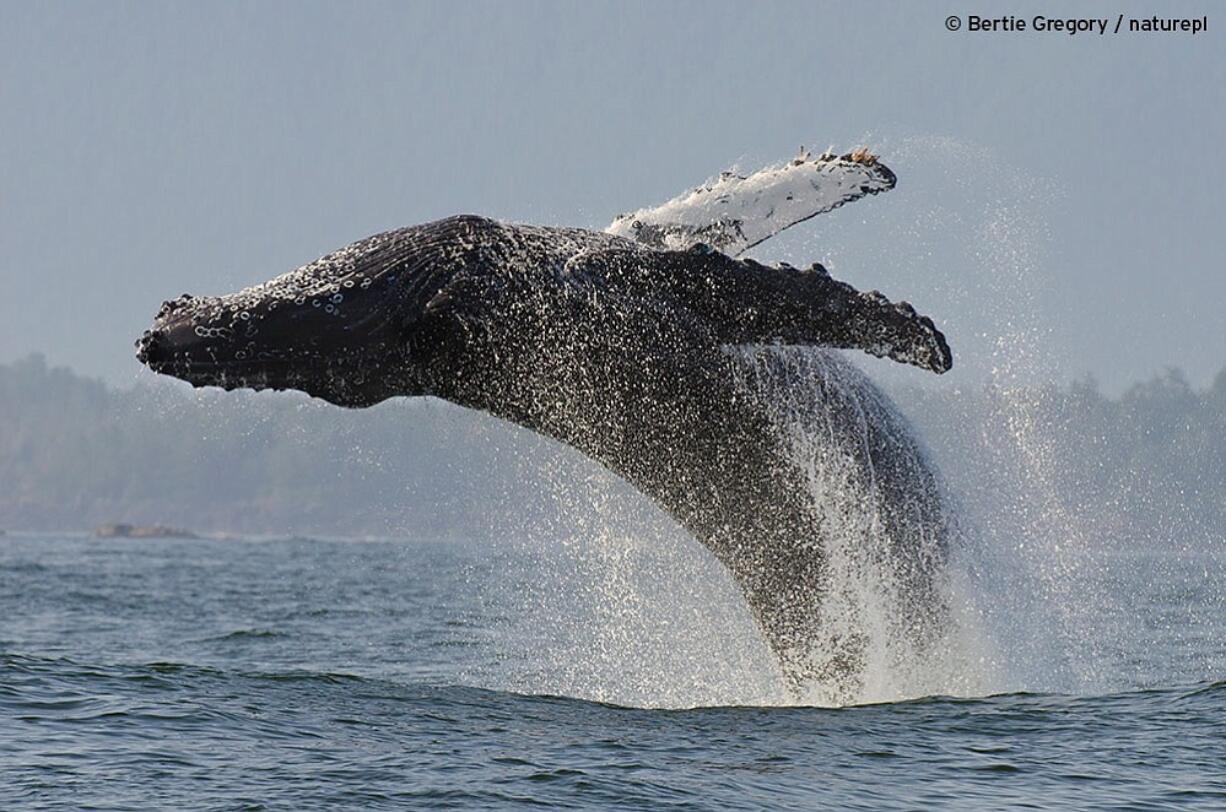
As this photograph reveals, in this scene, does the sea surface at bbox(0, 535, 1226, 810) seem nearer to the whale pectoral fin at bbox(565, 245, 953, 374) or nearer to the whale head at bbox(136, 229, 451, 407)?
the whale head at bbox(136, 229, 451, 407)

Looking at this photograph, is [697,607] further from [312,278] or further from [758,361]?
[312,278]

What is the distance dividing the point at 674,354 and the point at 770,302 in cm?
71

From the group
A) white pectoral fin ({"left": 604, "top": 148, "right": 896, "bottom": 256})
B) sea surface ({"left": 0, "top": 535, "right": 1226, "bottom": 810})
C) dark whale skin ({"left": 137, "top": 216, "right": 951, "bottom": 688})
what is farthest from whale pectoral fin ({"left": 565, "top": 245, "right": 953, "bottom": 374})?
sea surface ({"left": 0, "top": 535, "right": 1226, "bottom": 810})

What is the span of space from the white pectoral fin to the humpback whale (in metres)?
0.01

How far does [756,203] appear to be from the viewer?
10.6 metres

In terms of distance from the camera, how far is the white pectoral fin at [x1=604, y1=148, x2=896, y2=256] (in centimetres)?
1032

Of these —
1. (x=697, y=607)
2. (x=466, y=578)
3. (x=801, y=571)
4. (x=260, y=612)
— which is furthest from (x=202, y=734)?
(x=466, y=578)

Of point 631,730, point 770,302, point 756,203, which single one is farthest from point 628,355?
point 631,730

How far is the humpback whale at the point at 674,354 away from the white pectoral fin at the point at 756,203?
0.01 m

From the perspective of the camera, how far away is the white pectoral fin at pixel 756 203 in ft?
33.9

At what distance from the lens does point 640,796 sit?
7621 millimetres

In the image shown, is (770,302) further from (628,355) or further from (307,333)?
(307,333)

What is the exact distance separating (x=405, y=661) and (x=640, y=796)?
8.25 meters

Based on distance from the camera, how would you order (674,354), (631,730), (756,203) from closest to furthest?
(631,730) → (674,354) → (756,203)
